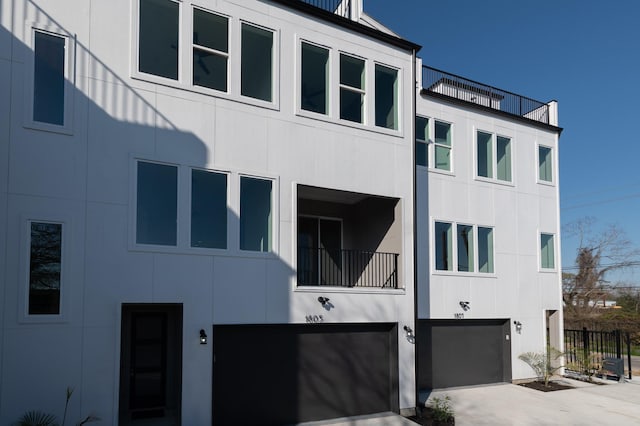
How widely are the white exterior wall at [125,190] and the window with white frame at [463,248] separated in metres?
3.30

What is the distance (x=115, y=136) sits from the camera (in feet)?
26.1

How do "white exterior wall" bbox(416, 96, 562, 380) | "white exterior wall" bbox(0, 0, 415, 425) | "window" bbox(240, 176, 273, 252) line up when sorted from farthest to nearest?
"white exterior wall" bbox(416, 96, 562, 380), "window" bbox(240, 176, 273, 252), "white exterior wall" bbox(0, 0, 415, 425)

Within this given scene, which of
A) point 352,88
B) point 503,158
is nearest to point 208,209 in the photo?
point 352,88

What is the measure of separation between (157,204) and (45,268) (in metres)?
1.94

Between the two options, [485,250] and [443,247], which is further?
[485,250]

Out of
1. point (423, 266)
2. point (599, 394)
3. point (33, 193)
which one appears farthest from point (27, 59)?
point (599, 394)

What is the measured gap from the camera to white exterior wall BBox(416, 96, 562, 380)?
12758 millimetres

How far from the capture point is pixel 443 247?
1301cm

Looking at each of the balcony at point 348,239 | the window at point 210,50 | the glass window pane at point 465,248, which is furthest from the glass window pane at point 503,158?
the window at point 210,50

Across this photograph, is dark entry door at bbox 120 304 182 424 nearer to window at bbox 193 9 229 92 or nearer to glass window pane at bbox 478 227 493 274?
window at bbox 193 9 229 92

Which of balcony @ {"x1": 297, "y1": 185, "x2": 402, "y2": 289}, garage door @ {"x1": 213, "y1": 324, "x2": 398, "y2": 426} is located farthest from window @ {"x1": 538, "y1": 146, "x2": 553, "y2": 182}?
garage door @ {"x1": 213, "y1": 324, "x2": 398, "y2": 426}

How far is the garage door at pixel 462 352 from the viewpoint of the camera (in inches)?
497

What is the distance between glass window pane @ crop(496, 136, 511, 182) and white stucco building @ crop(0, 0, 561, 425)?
2922mm

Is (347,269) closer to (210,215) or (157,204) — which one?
(210,215)
